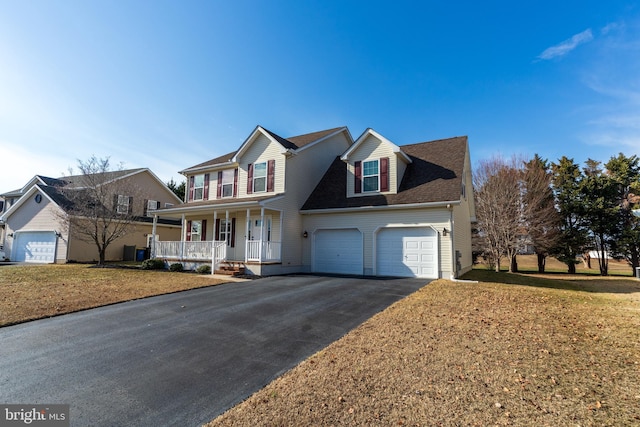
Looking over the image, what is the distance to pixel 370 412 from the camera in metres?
3.18

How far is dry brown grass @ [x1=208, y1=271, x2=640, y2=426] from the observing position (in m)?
3.10

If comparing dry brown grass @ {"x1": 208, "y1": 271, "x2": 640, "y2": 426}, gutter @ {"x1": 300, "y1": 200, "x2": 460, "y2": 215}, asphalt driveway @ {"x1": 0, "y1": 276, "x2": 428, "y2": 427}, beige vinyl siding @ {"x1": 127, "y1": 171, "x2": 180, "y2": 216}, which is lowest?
asphalt driveway @ {"x1": 0, "y1": 276, "x2": 428, "y2": 427}

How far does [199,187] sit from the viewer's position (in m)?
20.0

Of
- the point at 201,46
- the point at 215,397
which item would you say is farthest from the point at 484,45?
the point at 215,397

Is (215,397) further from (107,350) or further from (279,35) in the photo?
(279,35)

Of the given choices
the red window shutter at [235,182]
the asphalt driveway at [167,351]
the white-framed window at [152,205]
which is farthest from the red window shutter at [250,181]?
the white-framed window at [152,205]

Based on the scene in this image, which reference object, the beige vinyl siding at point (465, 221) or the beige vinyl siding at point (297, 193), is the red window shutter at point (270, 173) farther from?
the beige vinyl siding at point (465, 221)

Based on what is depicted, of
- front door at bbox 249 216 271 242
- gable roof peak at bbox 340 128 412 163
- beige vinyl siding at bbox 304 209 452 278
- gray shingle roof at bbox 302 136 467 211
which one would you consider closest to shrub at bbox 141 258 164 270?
front door at bbox 249 216 271 242

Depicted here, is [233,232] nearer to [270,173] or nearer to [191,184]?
[270,173]

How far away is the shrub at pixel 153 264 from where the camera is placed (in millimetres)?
16438

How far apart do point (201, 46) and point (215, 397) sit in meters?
13.0

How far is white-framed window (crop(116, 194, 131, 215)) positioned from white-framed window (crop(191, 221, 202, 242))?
15.1ft

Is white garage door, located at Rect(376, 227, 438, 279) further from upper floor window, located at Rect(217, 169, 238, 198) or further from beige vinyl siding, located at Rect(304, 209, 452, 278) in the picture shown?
upper floor window, located at Rect(217, 169, 238, 198)

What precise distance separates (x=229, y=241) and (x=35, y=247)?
17.3 meters
